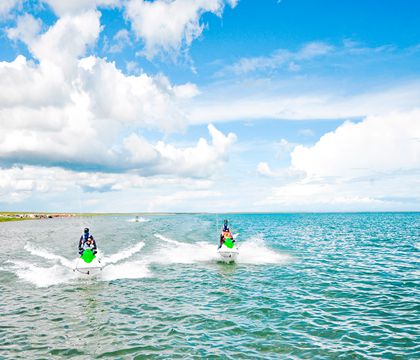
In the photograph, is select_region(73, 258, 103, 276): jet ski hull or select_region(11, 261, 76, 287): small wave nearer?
select_region(11, 261, 76, 287): small wave

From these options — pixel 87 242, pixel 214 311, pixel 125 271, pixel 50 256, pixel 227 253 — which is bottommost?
pixel 50 256

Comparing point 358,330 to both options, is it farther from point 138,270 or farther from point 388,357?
point 138,270

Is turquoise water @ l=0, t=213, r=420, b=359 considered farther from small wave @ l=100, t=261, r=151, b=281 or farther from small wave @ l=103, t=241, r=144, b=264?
small wave @ l=103, t=241, r=144, b=264

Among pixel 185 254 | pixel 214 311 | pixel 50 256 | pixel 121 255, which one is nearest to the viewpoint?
pixel 214 311

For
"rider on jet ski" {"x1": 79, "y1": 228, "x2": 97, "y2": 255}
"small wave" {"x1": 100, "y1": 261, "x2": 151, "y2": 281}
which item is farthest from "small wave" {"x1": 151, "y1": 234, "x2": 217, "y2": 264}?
"rider on jet ski" {"x1": 79, "y1": 228, "x2": 97, "y2": 255}

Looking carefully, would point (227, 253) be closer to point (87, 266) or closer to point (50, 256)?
point (87, 266)

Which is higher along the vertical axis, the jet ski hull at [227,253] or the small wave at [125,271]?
the jet ski hull at [227,253]

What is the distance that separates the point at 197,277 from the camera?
1030 inches

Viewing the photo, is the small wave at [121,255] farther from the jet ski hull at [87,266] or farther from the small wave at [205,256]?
the jet ski hull at [87,266]

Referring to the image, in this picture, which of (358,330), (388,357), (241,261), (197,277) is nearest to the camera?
(388,357)

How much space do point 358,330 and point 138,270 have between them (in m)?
18.8

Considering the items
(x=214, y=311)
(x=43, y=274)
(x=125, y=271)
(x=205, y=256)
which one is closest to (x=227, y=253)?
(x=205, y=256)

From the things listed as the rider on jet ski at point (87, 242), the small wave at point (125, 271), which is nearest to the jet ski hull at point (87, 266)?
the small wave at point (125, 271)

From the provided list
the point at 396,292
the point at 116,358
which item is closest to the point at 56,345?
the point at 116,358
